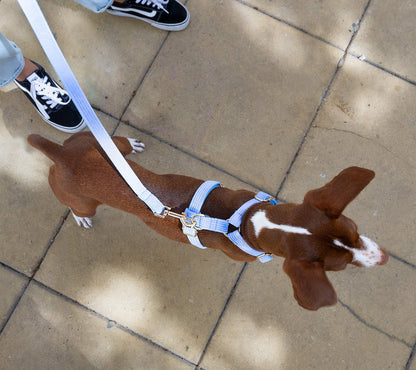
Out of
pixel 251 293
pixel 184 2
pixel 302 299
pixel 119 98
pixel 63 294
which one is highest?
pixel 184 2

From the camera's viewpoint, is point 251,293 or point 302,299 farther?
point 251,293

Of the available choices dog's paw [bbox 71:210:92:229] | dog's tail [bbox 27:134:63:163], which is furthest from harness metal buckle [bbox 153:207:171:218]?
dog's paw [bbox 71:210:92:229]

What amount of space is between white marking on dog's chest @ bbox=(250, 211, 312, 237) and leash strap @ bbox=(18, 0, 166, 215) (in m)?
0.61

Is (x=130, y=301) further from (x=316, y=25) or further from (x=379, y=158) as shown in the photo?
(x=316, y=25)

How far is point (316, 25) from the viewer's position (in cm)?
402

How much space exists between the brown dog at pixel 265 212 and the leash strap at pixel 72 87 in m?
0.24

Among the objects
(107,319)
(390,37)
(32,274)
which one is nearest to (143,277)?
(107,319)

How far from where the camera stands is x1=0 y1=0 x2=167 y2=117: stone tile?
3.91m

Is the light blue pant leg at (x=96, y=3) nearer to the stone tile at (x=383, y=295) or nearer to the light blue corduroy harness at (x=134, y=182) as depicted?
the light blue corduroy harness at (x=134, y=182)

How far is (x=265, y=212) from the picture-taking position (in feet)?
8.03

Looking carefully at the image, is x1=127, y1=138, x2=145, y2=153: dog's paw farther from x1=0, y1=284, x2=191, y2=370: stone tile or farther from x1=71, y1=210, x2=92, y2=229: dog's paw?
x1=0, y1=284, x2=191, y2=370: stone tile

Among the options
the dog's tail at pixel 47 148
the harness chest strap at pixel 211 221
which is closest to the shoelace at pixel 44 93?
the dog's tail at pixel 47 148

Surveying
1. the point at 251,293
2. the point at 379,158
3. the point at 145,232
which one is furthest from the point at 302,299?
the point at 379,158

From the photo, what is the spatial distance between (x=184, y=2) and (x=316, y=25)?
1.44 m
